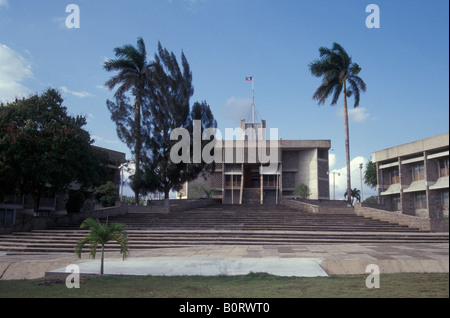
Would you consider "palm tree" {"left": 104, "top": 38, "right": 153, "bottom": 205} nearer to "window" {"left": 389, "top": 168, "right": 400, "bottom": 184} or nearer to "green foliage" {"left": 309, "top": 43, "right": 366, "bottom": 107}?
"green foliage" {"left": 309, "top": 43, "right": 366, "bottom": 107}

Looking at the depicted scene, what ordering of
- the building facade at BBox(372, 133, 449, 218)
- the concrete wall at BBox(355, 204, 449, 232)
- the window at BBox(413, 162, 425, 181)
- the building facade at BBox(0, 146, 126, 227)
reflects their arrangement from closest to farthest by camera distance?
the concrete wall at BBox(355, 204, 449, 232) < the building facade at BBox(0, 146, 126, 227) < the building facade at BBox(372, 133, 449, 218) < the window at BBox(413, 162, 425, 181)

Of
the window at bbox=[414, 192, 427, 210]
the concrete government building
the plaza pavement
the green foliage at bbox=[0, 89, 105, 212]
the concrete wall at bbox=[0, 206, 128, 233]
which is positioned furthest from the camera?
the concrete government building

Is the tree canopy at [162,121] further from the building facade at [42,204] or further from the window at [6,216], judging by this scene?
the window at [6,216]

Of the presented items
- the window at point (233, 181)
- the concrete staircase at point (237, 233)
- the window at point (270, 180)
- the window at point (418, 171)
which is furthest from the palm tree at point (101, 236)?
the window at point (270, 180)

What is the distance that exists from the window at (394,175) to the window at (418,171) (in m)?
2.43

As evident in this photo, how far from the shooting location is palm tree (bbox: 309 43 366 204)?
1115 inches

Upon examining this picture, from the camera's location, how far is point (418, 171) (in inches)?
1136

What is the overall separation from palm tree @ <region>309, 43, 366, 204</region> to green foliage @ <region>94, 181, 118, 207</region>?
16.9 metres

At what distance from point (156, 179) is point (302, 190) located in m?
15.7

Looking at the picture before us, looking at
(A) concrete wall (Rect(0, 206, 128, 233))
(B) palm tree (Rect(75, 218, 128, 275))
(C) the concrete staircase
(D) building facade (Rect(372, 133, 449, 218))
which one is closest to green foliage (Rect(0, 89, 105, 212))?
(A) concrete wall (Rect(0, 206, 128, 233))

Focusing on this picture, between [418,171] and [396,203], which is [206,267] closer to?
[418,171]

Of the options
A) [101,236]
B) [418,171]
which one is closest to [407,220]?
[418,171]
